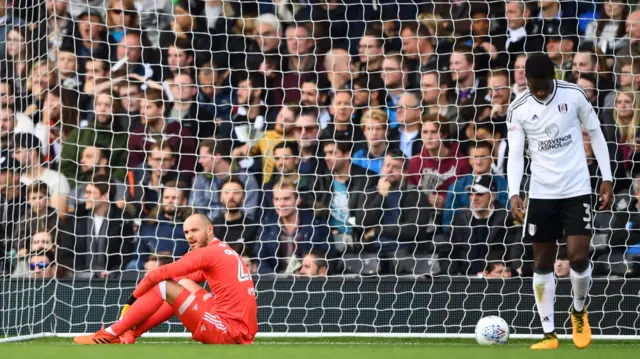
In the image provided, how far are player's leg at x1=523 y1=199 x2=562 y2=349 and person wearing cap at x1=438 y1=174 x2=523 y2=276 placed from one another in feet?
5.82

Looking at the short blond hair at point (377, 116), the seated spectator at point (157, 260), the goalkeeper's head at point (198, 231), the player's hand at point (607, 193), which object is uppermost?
the short blond hair at point (377, 116)

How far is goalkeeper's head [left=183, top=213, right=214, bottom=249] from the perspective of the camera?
6.15 metres

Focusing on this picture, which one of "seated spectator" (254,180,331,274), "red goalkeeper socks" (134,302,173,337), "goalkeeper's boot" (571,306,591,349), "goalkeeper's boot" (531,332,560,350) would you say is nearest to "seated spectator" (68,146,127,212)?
"seated spectator" (254,180,331,274)

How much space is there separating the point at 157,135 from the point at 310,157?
1269 millimetres

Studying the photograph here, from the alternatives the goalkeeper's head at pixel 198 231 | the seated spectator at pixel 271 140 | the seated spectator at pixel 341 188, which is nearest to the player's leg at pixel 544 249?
the goalkeeper's head at pixel 198 231

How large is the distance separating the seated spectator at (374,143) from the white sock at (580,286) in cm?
248

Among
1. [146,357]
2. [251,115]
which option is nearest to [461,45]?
[251,115]

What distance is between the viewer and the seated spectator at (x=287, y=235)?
26.2ft

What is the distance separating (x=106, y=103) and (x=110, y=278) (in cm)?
149

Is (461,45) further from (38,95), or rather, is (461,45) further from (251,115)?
(38,95)

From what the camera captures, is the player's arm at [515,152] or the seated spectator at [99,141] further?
the seated spectator at [99,141]

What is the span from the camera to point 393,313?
7766 mm

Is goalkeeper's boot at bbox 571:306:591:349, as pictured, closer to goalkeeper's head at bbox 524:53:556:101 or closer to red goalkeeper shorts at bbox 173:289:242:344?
goalkeeper's head at bbox 524:53:556:101

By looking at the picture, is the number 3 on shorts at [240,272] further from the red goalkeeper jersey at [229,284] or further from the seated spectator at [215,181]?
the seated spectator at [215,181]
